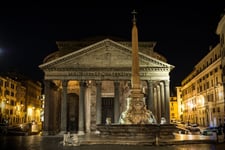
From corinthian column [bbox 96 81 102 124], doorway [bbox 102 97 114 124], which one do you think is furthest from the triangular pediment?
doorway [bbox 102 97 114 124]

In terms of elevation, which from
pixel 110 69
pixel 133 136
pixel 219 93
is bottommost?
pixel 133 136

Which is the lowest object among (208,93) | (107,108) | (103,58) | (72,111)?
(72,111)

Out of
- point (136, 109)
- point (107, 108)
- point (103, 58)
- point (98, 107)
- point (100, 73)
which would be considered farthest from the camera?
point (107, 108)

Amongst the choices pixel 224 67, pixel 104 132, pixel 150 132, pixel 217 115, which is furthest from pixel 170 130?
pixel 217 115

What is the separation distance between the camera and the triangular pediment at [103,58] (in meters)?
38.4

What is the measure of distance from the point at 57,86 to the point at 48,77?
21.9ft

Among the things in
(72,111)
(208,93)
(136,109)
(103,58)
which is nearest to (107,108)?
(72,111)

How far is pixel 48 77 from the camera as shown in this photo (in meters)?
37.9

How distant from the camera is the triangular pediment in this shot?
38.4 meters

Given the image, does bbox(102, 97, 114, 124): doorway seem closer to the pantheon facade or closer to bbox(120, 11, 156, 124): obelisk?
the pantheon facade

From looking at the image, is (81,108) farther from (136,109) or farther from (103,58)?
(136,109)

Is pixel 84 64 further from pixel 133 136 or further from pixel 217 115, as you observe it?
pixel 217 115

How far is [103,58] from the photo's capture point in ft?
127

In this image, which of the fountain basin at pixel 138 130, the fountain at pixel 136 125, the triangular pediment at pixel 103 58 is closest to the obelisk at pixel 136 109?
the fountain at pixel 136 125
